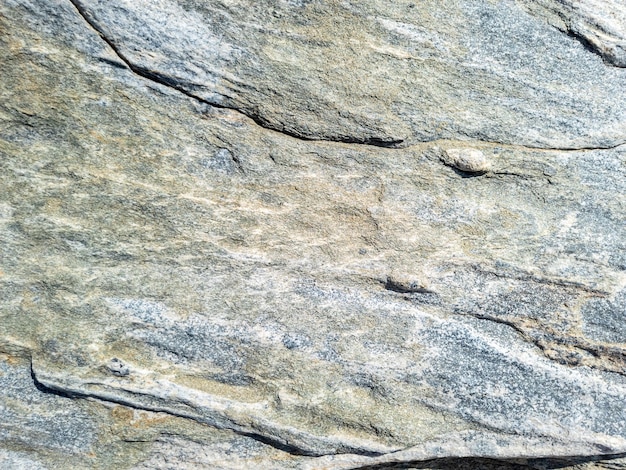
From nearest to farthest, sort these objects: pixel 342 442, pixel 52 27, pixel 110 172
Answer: pixel 52 27
pixel 110 172
pixel 342 442

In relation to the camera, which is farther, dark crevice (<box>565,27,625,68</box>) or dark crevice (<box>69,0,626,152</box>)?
dark crevice (<box>565,27,625,68</box>)

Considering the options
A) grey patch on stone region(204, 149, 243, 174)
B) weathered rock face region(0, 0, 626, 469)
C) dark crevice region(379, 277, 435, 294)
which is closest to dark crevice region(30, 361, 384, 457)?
weathered rock face region(0, 0, 626, 469)

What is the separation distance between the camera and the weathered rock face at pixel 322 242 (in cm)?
154

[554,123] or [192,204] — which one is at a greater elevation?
[554,123]

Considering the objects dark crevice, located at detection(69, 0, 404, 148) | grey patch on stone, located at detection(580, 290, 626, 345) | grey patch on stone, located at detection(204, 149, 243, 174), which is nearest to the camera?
dark crevice, located at detection(69, 0, 404, 148)

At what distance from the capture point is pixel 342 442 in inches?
66.0

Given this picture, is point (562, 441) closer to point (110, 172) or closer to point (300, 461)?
point (300, 461)

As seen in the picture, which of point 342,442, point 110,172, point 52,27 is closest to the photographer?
point 52,27

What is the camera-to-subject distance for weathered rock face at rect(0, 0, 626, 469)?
1.54 m

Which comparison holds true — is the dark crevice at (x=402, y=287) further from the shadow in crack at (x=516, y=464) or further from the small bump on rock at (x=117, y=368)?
the small bump on rock at (x=117, y=368)

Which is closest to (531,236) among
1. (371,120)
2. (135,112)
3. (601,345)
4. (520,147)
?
(520,147)

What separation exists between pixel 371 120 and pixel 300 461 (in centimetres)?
98

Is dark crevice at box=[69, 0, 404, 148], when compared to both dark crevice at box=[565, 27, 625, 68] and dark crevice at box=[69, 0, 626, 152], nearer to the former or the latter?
dark crevice at box=[69, 0, 626, 152]

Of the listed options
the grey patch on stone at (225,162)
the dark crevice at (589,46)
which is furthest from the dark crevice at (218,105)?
the dark crevice at (589,46)
